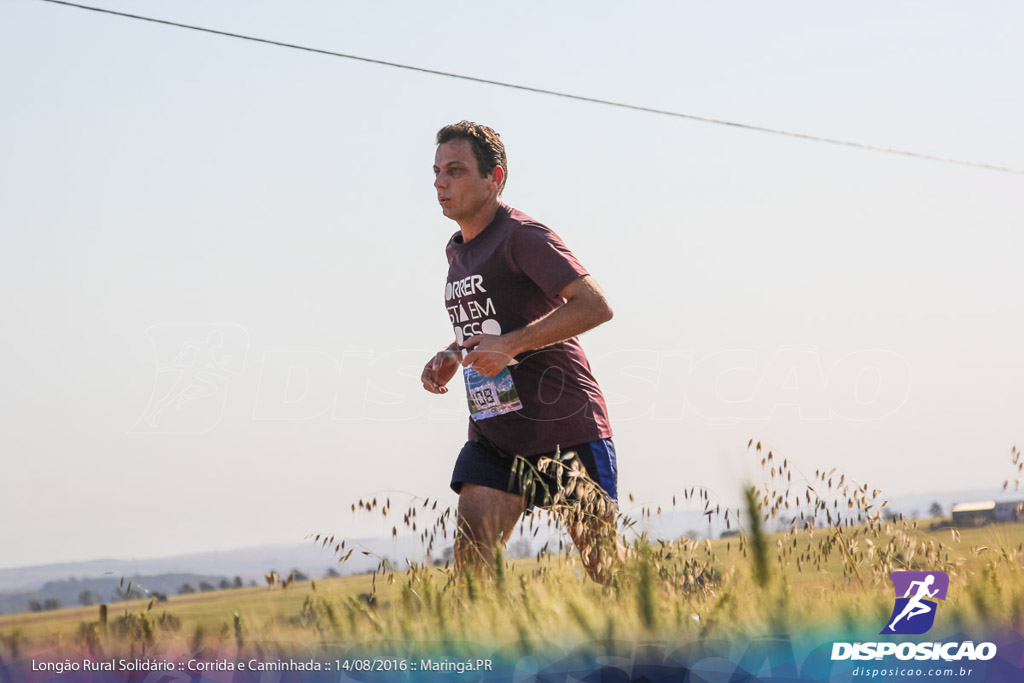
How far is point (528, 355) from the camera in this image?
177 inches

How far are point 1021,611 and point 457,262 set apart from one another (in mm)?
2410

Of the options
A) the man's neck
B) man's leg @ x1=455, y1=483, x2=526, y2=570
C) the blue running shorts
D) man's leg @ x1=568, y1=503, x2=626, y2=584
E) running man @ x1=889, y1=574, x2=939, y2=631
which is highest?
the man's neck

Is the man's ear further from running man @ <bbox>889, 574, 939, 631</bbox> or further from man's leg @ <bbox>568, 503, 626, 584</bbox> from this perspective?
running man @ <bbox>889, 574, 939, 631</bbox>

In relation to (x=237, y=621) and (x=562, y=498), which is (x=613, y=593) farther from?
(x=237, y=621)

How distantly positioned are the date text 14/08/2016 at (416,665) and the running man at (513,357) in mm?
1311

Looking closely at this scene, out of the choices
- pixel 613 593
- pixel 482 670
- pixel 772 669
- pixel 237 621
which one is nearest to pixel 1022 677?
pixel 772 669

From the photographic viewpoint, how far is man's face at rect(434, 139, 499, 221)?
4648 mm

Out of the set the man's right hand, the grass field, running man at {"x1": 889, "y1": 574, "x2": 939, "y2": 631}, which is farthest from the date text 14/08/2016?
the man's right hand

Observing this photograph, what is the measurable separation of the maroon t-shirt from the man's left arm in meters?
0.19

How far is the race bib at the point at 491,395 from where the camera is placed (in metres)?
4.50

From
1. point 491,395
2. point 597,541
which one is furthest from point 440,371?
point 597,541

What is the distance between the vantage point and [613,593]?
3.50 m

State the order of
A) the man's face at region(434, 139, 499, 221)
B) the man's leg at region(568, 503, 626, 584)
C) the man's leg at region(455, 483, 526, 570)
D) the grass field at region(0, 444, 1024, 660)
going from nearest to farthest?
the grass field at region(0, 444, 1024, 660), the man's leg at region(568, 503, 626, 584), the man's leg at region(455, 483, 526, 570), the man's face at region(434, 139, 499, 221)

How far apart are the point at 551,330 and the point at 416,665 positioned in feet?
5.20
